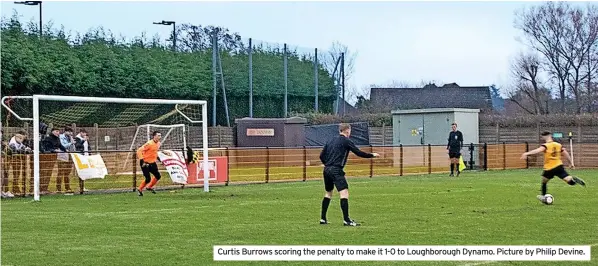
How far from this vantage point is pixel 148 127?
113 feet

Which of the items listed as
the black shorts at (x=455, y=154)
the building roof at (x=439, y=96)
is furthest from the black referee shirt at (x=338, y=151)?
the building roof at (x=439, y=96)

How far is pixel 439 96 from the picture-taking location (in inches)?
3162

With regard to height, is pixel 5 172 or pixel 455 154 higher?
pixel 455 154

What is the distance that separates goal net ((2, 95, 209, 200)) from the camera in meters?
25.6

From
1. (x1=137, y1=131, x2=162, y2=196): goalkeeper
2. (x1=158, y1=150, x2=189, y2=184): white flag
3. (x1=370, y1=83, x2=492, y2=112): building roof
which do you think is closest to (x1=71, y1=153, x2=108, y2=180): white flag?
(x1=137, y1=131, x2=162, y2=196): goalkeeper

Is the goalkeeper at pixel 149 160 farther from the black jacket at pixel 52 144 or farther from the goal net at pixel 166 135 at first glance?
the goal net at pixel 166 135

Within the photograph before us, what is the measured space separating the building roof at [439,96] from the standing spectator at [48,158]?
51.6 m

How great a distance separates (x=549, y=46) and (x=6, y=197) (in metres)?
41.0

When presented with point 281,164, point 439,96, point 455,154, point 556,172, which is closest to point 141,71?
point 281,164

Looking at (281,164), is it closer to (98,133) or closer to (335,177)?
(98,133)
